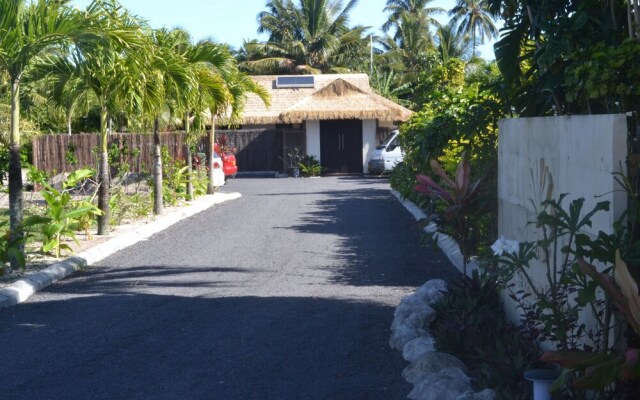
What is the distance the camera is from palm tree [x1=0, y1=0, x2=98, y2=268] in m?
11.3

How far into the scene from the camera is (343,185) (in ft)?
102

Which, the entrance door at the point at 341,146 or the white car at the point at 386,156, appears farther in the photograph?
the entrance door at the point at 341,146

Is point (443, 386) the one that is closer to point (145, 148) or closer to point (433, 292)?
point (433, 292)

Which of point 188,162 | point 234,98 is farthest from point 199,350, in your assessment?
point 234,98

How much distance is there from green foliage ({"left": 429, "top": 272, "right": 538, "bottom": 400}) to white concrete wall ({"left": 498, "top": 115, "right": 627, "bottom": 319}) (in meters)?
0.32

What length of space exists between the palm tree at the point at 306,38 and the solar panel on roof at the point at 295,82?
9959 millimetres

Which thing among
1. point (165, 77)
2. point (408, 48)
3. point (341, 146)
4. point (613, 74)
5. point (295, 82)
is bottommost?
point (341, 146)

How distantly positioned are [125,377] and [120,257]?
7123 millimetres

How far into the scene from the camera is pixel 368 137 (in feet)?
125

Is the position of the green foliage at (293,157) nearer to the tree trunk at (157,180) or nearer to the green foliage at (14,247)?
the tree trunk at (157,180)

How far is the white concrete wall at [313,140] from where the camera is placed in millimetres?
38250

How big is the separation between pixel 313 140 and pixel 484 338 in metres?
31.5

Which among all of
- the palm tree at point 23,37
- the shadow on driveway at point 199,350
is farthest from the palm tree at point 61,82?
the shadow on driveway at point 199,350

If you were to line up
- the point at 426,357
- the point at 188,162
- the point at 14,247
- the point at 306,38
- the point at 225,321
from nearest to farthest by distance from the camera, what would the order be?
the point at 426,357, the point at 225,321, the point at 14,247, the point at 188,162, the point at 306,38
